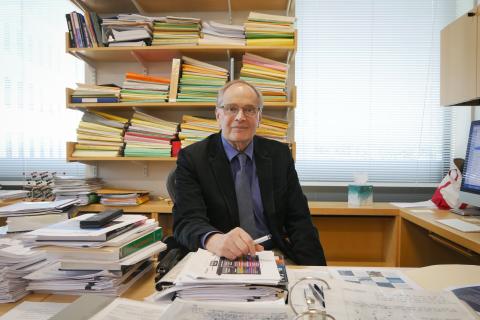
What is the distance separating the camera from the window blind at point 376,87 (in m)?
2.55

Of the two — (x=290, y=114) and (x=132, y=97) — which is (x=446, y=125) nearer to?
(x=290, y=114)

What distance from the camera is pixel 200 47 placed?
2172mm

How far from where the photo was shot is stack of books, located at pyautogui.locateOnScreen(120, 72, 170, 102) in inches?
88.2

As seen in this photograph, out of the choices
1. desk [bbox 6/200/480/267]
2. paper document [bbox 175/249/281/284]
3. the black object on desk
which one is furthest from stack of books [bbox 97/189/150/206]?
paper document [bbox 175/249/281/284]

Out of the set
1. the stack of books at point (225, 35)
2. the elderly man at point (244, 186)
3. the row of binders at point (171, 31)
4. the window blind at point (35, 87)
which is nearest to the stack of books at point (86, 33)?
the row of binders at point (171, 31)

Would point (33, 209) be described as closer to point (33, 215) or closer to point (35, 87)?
point (33, 215)

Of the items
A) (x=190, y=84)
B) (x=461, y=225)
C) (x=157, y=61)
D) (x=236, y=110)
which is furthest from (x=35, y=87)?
(x=461, y=225)

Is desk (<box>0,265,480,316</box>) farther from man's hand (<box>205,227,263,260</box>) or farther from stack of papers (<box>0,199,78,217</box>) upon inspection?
stack of papers (<box>0,199,78,217</box>)

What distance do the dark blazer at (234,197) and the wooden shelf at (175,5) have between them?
1339 mm

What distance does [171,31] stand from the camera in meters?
2.24

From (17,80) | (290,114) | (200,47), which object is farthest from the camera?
(17,80)

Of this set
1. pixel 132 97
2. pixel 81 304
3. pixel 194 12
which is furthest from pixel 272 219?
pixel 194 12

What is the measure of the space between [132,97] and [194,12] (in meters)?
0.87

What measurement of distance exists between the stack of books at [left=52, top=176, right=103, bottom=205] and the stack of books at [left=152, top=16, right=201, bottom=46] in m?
1.13
